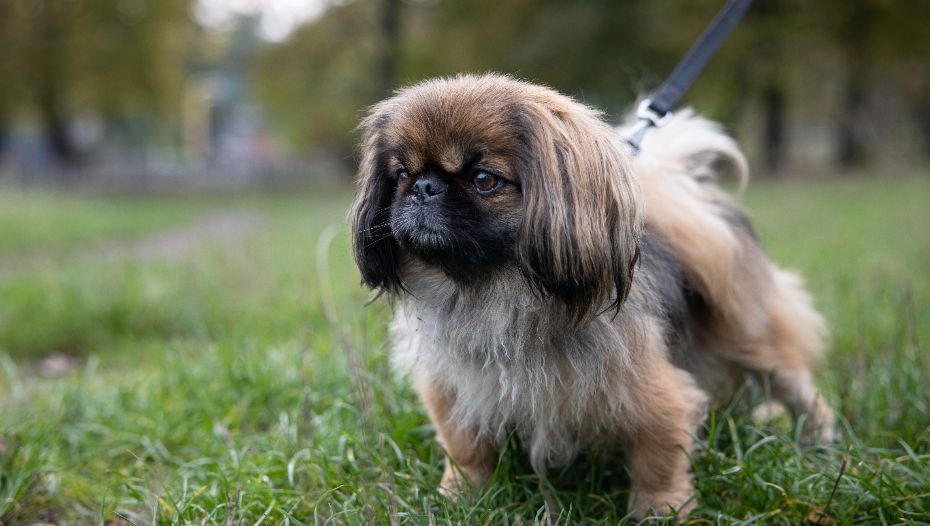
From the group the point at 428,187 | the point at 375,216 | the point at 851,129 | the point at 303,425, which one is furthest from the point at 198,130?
the point at 428,187

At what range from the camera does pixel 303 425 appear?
3000 mm

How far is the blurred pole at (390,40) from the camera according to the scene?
22.9 metres

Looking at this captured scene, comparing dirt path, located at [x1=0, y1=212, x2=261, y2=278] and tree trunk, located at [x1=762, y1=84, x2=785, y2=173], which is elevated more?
tree trunk, located at [x1=762, y1=84, x2=785, y2=173]

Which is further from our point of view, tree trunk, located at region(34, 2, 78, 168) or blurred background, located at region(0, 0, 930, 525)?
tree trunk, located at region(34, 2, 78, 168)

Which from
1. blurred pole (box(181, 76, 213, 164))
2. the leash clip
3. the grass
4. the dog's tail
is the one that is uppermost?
the leash clip

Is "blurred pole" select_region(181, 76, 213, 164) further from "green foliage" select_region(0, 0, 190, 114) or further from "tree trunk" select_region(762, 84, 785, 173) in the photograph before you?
"tree trunk" select_region(762, 84, 785, 173)

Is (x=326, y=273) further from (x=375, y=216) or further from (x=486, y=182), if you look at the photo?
(x=486, y=182)

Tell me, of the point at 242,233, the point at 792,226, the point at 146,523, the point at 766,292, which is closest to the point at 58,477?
the point at 146,523

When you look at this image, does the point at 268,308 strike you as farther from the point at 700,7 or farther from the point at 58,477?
the point at 700,7

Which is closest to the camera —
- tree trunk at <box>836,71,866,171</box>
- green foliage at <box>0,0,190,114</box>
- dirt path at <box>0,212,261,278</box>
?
dirt path at <box>0,212,261,278</box>

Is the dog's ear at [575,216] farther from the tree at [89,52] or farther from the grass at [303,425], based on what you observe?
the tree at [89,52]

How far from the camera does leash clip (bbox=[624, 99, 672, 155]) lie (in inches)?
115

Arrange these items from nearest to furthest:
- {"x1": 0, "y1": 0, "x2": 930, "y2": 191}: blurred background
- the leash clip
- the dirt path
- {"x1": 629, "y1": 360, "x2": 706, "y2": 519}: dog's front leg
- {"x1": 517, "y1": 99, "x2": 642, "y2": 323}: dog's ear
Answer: {"x1": 517, "y1": 99, "x2": 642, "y2": 323}: dog's ear
{"x1": 629, "y1": 360, "x2": 706, "y2": 519}: dog's front leg
the leash clip
the dirt path
{"x1": 0, "y1": 0, "x2": 930, "y2": 191}: blurred background

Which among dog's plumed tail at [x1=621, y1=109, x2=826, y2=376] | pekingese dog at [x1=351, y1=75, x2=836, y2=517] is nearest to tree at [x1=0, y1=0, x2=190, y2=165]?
dog's plumed tail at [x1=621, y1=109, x2=826, y2=376]
